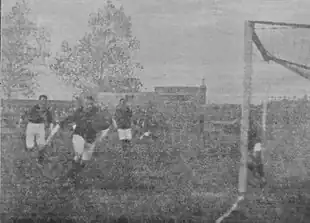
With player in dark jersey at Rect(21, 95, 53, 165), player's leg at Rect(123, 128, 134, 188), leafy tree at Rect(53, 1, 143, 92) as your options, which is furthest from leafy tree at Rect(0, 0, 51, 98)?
player's leg at Rect(123, 128, 134, 188)

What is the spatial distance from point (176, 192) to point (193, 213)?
277 mm

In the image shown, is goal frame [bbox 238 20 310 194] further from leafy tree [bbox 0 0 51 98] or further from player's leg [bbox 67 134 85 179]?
leafy tree [bbox 0 0 51 98]

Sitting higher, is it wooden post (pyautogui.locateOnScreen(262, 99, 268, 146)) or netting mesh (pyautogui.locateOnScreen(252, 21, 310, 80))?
netting mesh (pyautogui.locateOnScreen(252, 21, 310, 80))

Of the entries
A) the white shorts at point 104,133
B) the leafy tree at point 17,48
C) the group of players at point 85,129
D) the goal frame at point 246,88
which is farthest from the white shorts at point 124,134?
the goal frame at point 246,88

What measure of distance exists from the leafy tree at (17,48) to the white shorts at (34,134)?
1.25ft

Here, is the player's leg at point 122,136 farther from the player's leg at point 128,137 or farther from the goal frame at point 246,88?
the goal frame at point 246,88

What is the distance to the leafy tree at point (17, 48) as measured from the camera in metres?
3.27

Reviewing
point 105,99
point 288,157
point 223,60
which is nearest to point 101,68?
point 105,99

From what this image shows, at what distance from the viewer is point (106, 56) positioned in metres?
3.23

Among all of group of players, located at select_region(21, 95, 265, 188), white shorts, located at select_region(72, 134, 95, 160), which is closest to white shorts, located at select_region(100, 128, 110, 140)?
group of players, located at select_region(21, 95, 265, 188)

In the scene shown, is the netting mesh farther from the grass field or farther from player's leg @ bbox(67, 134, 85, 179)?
player's leg @ bbox(67, 134, 85, 179)

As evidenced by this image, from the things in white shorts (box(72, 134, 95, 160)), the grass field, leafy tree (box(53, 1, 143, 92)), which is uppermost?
leafy tree (box(53, 1, 143, 92))

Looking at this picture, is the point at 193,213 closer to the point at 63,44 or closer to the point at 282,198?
the point at 282,198

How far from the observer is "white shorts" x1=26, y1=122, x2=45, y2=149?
3.23 meters
